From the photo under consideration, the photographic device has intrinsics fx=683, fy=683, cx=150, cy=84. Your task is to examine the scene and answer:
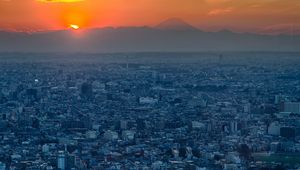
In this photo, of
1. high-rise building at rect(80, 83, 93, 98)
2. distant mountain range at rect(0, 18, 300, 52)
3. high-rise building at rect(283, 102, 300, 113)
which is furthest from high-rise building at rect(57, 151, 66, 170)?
distant mountain range at rect(0, 18, 300, 52)

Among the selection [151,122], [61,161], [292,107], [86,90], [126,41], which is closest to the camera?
[61,161]

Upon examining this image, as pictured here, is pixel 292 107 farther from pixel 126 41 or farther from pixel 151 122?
pixel 126 41

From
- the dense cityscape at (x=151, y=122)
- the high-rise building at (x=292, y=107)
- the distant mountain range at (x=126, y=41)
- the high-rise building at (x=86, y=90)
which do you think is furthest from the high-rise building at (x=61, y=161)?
the distant mountain range at (x=126, y=41)

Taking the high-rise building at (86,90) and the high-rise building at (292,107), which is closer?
the high-rise building at (292,107)

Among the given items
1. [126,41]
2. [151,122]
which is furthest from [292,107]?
[126,41]

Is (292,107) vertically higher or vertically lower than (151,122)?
higher

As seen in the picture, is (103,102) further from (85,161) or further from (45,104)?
(85,161)

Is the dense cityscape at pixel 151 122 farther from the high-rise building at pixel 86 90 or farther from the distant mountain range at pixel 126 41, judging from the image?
the distant mountain range at pixel 126 41

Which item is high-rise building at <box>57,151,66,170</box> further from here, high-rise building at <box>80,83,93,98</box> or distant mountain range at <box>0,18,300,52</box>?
distant mountain range at <box>0,18,300,52</box>

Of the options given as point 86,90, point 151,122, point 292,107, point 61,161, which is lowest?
point 61,161
